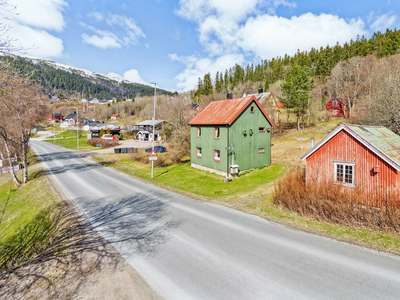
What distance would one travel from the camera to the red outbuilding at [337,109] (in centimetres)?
5447

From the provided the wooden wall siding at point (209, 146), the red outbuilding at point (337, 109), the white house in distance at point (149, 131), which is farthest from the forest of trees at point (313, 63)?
the wooden wall siding at point (209, 146)

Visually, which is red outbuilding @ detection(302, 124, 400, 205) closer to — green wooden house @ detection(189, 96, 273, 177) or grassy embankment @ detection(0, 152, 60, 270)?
green wooden house @ detection(189, 96, 273, 177)

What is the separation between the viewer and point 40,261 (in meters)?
9.16

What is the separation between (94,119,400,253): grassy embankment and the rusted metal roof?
15.2ft

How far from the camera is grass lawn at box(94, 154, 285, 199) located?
62.1 ft

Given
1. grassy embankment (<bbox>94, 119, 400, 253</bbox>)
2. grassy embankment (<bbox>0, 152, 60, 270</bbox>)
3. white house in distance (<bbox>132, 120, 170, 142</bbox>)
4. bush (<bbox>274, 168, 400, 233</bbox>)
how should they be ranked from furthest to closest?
white house in distance (<bbox>132, 120, 170, 142</bbox>), grassy embankment (<bbox>0, 152, 60, 270</bbox>), bush (<bbox>274, 168, 400, 233</bbox>), grassy embankment (<bbox>94, 119, 400, 253</bbox>)

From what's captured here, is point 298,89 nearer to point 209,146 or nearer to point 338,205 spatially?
point 209,146

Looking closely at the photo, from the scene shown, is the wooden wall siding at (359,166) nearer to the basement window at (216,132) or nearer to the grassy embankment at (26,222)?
the basement window at (216,132)

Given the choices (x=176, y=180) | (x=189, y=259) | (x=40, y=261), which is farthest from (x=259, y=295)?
(x=176, y=180)

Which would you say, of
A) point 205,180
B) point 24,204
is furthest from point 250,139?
point 24,204

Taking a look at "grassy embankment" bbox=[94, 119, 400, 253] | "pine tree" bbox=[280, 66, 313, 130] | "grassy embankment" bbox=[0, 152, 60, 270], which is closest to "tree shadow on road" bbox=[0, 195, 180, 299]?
"grassy embankment" bbox=[0, 152, 60, 270]

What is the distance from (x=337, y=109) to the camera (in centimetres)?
5684

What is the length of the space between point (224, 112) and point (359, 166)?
49.4 ft

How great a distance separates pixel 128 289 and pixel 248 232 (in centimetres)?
629
